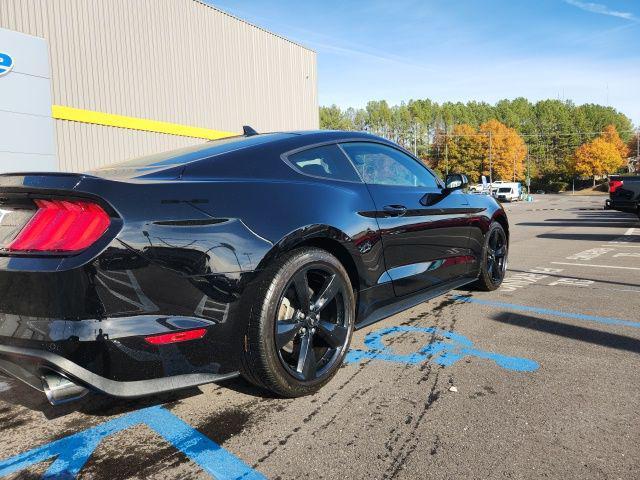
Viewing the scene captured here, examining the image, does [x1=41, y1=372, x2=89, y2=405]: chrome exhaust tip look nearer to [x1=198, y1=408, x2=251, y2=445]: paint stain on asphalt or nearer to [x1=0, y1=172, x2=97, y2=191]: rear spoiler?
[x1=198, y1=408, x2=251, y2=445]: paint stain on asphalt

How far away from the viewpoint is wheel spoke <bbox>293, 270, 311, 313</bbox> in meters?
2.61

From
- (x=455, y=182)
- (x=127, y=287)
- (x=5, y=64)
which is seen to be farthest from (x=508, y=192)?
(x=127, y=287)

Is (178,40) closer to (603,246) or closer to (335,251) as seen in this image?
(603,246)

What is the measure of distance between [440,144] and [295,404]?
94217 millimetres

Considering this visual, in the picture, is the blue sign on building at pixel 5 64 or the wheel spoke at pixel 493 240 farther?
the blue sign on building at pixel 5 64

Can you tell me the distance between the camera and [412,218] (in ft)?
11.8

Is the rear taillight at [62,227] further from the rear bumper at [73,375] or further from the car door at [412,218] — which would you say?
the car door at [412,218]

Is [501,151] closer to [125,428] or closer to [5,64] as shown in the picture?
[5,64]

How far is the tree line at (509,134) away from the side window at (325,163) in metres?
85.0

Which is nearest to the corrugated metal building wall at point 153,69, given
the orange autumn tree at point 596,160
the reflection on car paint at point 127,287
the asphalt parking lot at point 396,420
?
the asphalt parking lot at point 396,420

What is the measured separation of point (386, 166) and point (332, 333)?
1.44 metres

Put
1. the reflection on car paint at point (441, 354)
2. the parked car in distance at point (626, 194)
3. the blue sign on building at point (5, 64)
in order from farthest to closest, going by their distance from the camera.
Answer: the parked car in distance at point (626, 194)
the blue sign on building at point (5, 64)
the reflection on car paint at point (441, 354)

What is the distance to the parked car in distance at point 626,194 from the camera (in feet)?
46.7

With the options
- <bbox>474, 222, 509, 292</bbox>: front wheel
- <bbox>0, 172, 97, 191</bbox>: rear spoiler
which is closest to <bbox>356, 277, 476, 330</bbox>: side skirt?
<bbox>474, 222, 509, 292</bbox>: front wheel
